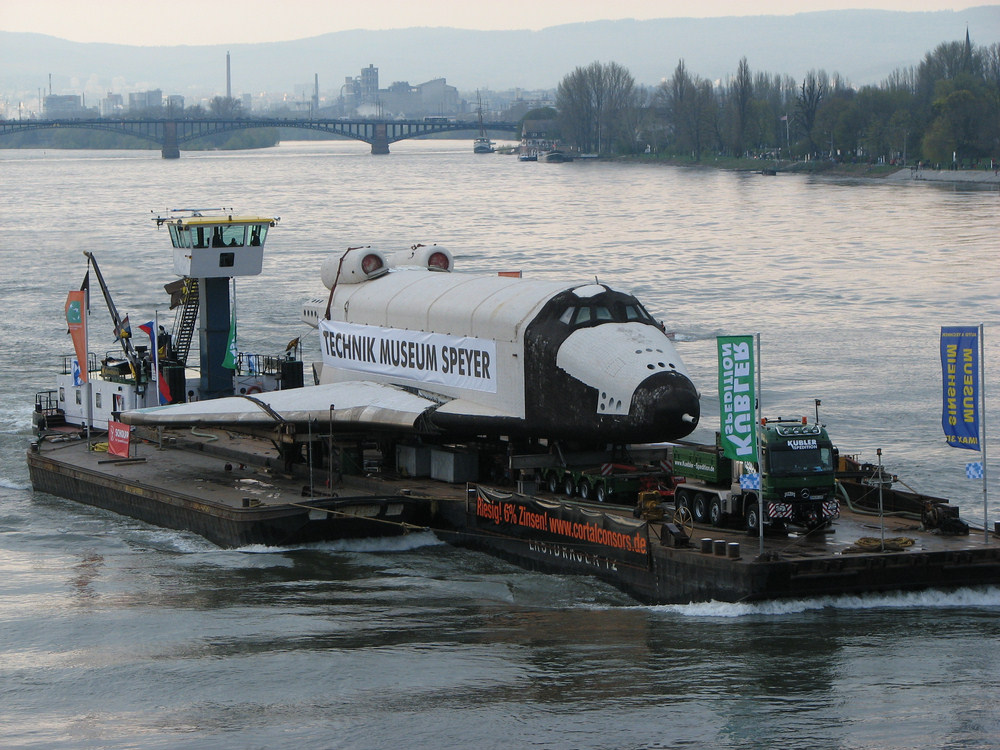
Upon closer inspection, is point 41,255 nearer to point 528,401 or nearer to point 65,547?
point 65,547

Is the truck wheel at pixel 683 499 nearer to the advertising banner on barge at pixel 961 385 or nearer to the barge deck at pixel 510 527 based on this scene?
the barge deck at pixel 510 527

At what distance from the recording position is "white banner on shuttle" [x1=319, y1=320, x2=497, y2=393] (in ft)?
108

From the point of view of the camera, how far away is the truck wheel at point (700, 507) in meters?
28.9

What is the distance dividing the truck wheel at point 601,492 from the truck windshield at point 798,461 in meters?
4.86

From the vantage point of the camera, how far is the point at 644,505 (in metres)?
29.6

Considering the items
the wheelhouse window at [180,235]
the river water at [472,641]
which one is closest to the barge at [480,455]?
the wheelhouse window at [180,235]

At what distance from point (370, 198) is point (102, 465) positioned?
109 metres

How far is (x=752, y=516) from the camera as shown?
2780 centimetres

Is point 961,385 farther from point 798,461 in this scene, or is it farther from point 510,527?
point 510,527

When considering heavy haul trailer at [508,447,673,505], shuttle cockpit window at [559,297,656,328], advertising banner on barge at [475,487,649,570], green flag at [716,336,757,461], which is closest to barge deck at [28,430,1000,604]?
advertising banner on barge at [475,487,649,570]

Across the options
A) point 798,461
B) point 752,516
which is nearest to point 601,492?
point 752,516

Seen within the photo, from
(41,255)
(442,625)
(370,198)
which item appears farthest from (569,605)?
(370,198)

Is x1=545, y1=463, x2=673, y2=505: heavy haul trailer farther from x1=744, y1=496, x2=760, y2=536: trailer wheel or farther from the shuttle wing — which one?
the shuttle wing

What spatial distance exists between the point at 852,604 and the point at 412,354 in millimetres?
13348
